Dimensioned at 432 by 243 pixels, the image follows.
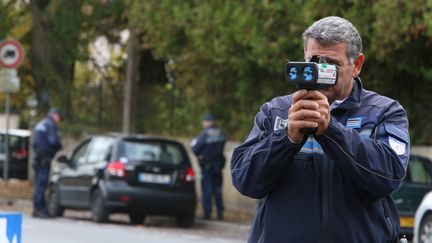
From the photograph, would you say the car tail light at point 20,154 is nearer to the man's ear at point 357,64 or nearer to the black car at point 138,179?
the black car at point 138,179

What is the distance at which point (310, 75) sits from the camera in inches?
145

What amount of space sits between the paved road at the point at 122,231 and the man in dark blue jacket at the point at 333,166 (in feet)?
35.0

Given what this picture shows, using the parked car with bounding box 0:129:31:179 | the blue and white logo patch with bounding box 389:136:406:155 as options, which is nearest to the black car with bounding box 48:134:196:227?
the parked car with bounding box 0:129:31:179

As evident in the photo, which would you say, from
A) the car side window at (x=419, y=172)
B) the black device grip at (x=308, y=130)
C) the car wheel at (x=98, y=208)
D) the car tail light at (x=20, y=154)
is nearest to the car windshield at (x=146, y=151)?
the car wheel at (x=98, y=208)

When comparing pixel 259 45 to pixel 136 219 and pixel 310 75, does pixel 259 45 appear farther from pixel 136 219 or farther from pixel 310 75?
pixel 310 75

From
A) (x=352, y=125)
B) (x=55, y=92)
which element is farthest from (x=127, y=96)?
(x=352, y=125)

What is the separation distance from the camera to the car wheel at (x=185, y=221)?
747 inches

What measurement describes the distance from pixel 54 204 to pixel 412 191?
716 cm

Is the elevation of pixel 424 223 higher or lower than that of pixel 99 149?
higher

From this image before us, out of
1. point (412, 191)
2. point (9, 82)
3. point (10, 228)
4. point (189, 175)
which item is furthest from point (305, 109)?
point (9, 82)

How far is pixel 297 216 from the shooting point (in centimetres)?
398

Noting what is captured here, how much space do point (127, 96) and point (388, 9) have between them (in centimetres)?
1134

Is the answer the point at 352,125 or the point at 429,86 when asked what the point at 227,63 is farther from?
the point at 352,125

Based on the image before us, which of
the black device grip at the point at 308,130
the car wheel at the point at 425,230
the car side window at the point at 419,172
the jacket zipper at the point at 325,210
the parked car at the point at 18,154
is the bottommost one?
the parked car at the point at 18,154
